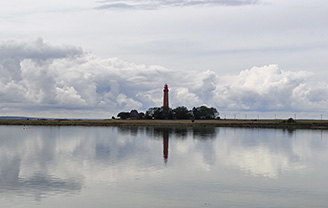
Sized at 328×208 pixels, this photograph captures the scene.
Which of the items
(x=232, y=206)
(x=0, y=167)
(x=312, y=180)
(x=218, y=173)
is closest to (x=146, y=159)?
(x=218, y=173)

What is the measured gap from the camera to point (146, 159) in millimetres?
49594

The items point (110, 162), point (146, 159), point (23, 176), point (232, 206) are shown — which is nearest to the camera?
point (232, 206)

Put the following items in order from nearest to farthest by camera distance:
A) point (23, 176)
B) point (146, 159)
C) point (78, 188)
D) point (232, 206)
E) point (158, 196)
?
1. point (232, 206)
2. point (158, 196)
3. point (78, 188)
4. point (23, 176)
5. point (146, 159)

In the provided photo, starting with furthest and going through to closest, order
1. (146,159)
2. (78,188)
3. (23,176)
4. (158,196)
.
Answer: (146,159) → (23,176) → (78,188) → (158,196)

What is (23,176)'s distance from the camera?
3588cm

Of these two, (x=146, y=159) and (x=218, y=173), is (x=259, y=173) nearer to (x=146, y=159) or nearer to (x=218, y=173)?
(x=218, y=173)

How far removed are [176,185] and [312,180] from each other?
1260cm

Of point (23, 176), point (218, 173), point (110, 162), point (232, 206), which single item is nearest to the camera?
point (232, 206)

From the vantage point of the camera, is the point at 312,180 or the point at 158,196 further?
the point at 312,180

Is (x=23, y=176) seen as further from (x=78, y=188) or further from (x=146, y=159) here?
(x=146, y=159)

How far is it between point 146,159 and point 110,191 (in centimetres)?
1942

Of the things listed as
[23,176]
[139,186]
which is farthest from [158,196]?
[23,176]

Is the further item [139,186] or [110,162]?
[110,162]

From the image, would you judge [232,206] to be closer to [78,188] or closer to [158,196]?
[158,196]
